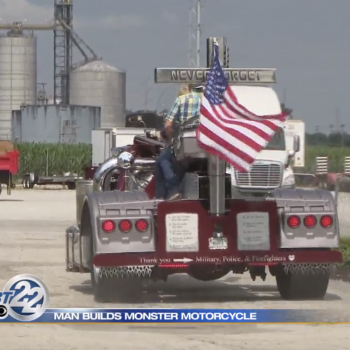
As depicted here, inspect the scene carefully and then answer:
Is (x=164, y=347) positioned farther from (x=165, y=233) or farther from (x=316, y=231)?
(x=316, y=231)

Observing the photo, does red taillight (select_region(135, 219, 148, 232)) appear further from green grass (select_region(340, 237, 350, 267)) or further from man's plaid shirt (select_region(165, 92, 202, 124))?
green grass (select_region(340, 237, 350, 267))

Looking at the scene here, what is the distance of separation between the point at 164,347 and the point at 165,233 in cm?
211

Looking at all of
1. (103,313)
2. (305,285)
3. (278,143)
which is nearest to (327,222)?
(305,285)

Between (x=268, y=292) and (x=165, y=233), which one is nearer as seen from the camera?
(x=165, y=233)

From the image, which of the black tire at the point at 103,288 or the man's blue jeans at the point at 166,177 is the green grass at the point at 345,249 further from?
the black tire at the point at 103,288

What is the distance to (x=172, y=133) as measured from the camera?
10.8 meters

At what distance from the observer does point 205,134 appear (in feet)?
32.0

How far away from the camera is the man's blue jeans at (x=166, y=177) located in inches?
413

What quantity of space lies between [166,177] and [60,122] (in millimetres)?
68194

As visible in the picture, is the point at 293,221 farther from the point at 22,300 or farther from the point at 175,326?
the point at 22,300

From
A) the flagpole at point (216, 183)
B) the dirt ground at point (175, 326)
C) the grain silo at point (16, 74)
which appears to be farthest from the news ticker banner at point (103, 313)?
the grain silo at point (16, 74)

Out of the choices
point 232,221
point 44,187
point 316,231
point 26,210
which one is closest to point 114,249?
point 232,221

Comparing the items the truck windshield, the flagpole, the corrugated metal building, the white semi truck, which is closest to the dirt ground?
the flagpole

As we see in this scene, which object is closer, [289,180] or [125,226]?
[125,226]
